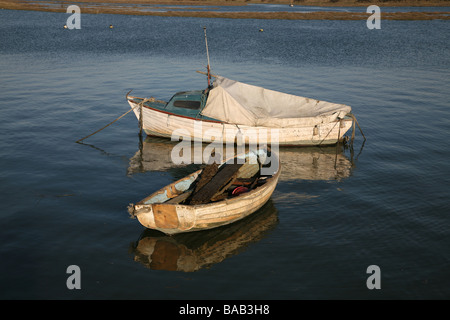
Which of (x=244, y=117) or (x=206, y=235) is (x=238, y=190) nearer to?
(x=206, y=235)

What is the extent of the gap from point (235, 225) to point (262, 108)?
997 centimetres

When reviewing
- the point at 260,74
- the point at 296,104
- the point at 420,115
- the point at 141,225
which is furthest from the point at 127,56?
the point at 141,225

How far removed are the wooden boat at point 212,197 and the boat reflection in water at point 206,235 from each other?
0.38 metres

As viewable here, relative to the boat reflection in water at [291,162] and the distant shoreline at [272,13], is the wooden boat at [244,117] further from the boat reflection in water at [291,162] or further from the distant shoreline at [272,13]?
the distant shoreline at [272,13]

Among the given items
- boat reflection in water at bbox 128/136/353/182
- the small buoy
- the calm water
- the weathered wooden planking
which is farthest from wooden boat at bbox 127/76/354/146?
the small buoy

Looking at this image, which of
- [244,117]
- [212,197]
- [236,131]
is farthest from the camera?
[236,131]

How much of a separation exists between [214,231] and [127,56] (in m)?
39.3

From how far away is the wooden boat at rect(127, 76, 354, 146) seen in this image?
21031 millimetres

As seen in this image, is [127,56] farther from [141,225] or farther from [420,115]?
[141,225]

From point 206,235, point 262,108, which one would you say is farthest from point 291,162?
point 206,235

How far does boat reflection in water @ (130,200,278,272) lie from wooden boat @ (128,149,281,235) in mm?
352

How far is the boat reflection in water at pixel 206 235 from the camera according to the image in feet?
41.0

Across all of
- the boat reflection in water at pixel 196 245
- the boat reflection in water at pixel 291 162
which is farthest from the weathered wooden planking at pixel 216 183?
the boat reflection in water at pixel 291 162

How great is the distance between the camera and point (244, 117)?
826 inches
